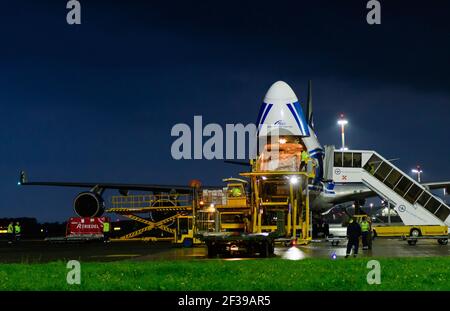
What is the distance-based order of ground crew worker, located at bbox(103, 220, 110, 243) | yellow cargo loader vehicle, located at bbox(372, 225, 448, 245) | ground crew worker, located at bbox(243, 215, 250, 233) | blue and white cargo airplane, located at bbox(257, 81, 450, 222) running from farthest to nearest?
ground crew worker, located at bbox(103, 220, 110, 243), yellow cargo loader vehicle, located at bbox(372, 225, 448, 245), blue and white cargo airplane, located at bbox(257, 81, 450, 222), ground crew worker, located at bbox(243, 215, 250, 233)

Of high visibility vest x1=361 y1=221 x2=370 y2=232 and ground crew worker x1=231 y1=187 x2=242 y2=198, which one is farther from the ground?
ground crew worker x1=231 y1=187 x2=242 y2=198

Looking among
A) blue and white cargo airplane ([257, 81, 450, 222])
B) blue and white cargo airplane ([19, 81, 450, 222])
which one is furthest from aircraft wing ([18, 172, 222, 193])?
blue and white cargo airplane ([257, 81, 450, 222])

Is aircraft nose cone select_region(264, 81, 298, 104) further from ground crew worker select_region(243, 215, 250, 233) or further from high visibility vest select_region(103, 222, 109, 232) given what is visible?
high visibility vest select_region(103, 222, 109, 232)

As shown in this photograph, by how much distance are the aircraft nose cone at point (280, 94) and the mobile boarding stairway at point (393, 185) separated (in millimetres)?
7205

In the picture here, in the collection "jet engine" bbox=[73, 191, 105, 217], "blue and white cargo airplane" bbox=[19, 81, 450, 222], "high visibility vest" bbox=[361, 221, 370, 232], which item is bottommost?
"high visibility vest" bbox=[361, 221, 370, 232]

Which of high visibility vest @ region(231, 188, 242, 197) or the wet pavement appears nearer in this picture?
the wet pavement

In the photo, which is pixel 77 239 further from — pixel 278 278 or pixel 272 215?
pixel 278 278

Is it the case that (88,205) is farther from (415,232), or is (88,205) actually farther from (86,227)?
(415,232)

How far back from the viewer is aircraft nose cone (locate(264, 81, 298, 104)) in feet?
102

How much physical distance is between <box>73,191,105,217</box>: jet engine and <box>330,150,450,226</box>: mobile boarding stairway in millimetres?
15679

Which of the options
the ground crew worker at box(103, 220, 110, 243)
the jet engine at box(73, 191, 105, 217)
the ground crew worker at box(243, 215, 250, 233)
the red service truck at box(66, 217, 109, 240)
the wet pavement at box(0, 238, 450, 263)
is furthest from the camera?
the red service truck at box(66, 217, 109, 240)

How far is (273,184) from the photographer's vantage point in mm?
28516

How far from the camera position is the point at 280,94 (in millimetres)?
31094

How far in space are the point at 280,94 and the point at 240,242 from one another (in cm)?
977
